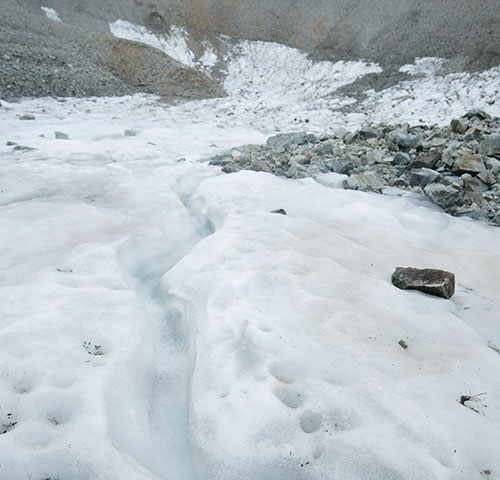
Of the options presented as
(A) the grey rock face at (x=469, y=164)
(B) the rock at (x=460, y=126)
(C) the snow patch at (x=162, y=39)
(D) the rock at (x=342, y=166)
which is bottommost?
(D) the rock at (x=342, y=166)

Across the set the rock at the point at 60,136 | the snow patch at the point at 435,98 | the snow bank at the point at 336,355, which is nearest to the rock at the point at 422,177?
the snow bank at the point at 336,355

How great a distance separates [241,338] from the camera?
94.7 inches

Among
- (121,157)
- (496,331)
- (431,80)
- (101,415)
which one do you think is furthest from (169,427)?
(431,80)

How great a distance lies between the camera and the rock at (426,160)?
20.1ft

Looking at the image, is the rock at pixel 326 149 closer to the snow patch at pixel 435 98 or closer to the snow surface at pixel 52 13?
the snow patch at pixel 435 98

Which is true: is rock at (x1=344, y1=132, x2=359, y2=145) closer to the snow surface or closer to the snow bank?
the snow bank

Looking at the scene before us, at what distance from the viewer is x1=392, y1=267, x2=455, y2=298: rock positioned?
3035 mm

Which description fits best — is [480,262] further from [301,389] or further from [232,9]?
[232,9]

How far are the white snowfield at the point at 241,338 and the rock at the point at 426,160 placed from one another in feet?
3.82

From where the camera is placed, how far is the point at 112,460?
1.56m

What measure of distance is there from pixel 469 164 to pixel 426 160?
72 centimetres

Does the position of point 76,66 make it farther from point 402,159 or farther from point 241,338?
→ point 241,338

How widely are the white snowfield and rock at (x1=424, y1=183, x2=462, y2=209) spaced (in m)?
0.18

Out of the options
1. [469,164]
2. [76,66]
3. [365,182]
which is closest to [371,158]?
[365,182]
